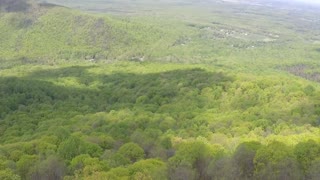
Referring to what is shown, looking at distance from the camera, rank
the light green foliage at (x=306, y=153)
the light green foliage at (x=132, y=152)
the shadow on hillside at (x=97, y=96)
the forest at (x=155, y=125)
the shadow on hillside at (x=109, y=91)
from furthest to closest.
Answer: the shadow on hillside at (x=109, y=91)
the shadow on hillside at (x=97, y=96)
the light green foliage at (x=132, y=152)
the forest at (x=155, y=125)
the light green foliage at (x=306, y=153)

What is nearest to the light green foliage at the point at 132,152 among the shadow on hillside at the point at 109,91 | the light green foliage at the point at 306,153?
the light green foliage at the point at 306,153

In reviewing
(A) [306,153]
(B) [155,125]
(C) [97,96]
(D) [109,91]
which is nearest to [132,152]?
(A) [306,153]

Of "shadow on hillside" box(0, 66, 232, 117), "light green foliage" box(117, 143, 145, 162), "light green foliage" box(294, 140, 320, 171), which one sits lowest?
"shadow on hillside" box(0, 66, 232, 117)

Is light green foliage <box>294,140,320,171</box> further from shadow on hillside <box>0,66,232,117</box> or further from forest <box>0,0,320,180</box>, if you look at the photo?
shadow on hillside <box>0,66,232,117</box>

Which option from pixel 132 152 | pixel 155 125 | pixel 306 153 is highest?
pixel 306 153

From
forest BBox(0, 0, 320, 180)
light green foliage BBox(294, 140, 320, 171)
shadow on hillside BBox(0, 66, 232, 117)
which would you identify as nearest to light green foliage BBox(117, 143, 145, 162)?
forest BBox(0, 0, 320, 180)

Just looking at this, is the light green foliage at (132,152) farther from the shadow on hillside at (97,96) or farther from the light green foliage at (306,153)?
the shadow on hillside at (97,96)

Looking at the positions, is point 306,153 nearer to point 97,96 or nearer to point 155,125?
point 155,125

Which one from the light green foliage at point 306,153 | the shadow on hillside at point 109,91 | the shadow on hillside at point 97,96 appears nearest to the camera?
the light green foliage at point 306,153

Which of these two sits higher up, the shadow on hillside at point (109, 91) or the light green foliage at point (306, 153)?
the light green foliage at point (306, 153)

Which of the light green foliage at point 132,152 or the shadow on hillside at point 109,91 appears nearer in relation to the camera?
the light green foliage at point 132,152

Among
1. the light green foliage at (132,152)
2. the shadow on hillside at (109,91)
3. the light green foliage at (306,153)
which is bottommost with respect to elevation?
the shadow on hillside at (109,91)
